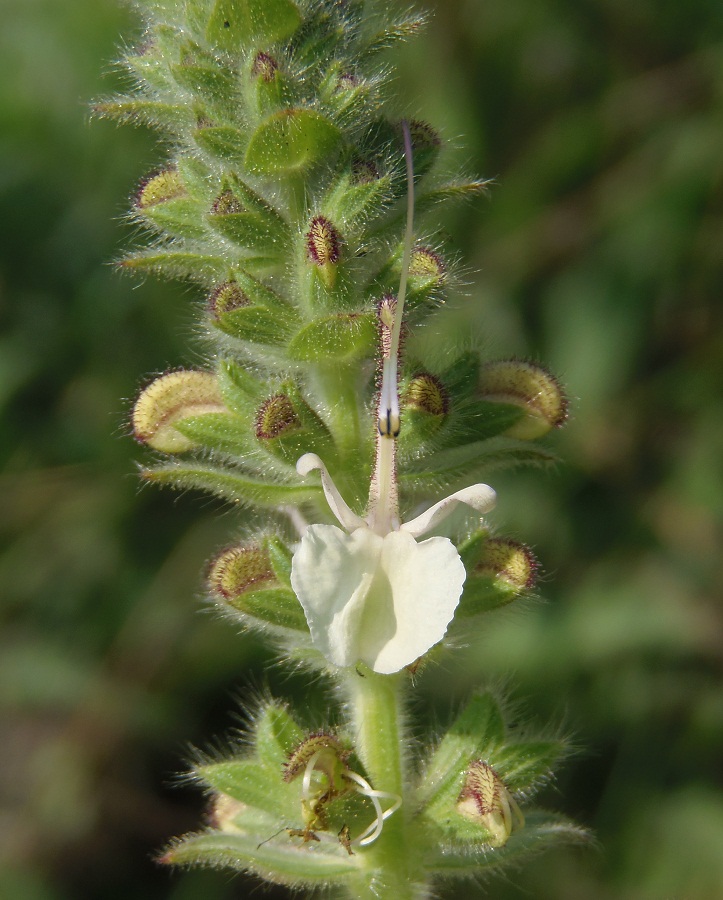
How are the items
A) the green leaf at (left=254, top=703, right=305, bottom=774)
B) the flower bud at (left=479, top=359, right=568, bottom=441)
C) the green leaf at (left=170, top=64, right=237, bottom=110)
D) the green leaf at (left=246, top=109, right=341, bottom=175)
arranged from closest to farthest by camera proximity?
the green leaf at (left=246, top=109, right=341, bottom=175) → the green leaf at (left=170, top=64, right=237, bottom=110) → the green leaf at (left=254, top=703, right=305, bottom=774) → the flower bud at (left=479, top=359, right=568, bottom=441)

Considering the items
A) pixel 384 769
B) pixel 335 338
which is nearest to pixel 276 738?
pixel 384 769

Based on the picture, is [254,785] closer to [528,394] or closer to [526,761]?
[526,761]

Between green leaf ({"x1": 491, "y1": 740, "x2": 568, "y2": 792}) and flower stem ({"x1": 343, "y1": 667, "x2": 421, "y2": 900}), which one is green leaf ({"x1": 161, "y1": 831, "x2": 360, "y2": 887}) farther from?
green leaf ({"x1": 491, "y1": 740, "x2": 568, "y2": 792})

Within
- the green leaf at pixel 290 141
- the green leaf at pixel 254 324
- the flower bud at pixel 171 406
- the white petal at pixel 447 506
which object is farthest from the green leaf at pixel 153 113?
the white petal at pixel 447 506

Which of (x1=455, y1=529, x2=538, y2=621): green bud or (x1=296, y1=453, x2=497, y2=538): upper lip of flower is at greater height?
(x1=296, y1=453, x2=497, y2=538): upper lip of flower

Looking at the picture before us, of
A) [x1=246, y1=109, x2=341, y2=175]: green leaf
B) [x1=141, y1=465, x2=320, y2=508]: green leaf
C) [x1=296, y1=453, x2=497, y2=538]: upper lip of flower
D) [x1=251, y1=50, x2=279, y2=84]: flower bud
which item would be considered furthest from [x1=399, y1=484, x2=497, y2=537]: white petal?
[x1=251, y1=50, x2=279, y2=84]: flower bud

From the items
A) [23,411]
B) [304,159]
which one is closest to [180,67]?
[304,159]

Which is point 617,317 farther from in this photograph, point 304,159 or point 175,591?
point 304,159
